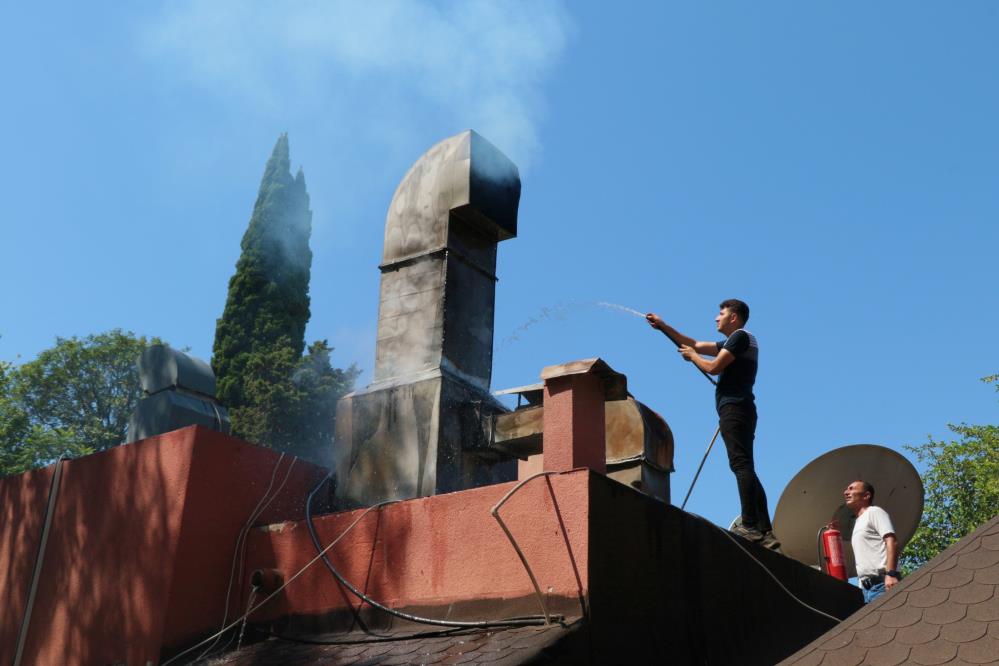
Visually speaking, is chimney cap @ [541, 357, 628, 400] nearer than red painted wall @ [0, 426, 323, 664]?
Yes

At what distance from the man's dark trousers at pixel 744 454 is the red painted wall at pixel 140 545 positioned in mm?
3048

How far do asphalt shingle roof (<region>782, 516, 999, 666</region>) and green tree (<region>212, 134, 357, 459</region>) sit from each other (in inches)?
991

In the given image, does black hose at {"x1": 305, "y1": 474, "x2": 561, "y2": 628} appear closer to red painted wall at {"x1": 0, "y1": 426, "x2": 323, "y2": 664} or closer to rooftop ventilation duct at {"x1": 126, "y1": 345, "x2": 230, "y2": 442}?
red painted wall at {"x1": 0, "y1": 426, "x2": 323, "y2": 664}

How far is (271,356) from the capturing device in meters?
30.3

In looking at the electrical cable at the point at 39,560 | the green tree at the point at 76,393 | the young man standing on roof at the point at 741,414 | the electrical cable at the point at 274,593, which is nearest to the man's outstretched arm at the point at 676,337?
the young man standing on roof at the point at 741,414

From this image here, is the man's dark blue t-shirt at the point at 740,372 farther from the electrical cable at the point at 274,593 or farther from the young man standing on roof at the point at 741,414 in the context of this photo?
the electrical cable at the point at 274,593

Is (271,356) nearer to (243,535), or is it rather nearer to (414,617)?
(243,535)

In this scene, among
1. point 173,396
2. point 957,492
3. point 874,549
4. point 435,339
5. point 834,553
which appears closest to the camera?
point 874,549

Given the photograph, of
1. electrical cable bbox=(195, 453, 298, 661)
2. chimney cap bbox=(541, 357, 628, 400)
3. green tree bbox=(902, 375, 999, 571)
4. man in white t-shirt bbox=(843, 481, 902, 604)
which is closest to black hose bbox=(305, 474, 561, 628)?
electrical cable bbox=(195, 453, 298, 661)

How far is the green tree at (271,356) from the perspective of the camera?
96.6 ft

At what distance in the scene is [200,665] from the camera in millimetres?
6328

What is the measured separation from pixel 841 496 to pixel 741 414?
2.38m

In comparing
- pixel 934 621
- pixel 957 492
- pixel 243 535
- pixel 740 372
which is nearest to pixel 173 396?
pixel 243 535

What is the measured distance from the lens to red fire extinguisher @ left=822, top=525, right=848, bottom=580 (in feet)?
27.9
